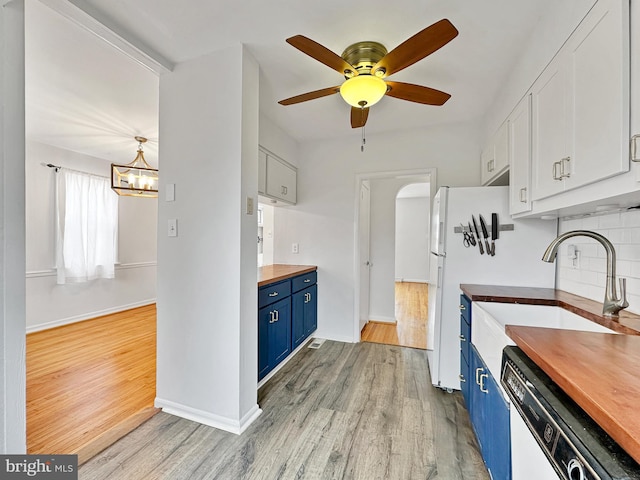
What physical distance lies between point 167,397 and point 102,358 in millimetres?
1445

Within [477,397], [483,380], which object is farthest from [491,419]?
Answer: [477,397]

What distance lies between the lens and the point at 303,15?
1553mm

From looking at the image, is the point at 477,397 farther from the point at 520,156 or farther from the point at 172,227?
the point at 172,227

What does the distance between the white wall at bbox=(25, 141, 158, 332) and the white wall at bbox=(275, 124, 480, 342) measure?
256cm

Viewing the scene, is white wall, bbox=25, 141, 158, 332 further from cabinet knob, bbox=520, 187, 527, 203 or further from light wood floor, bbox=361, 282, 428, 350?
cabinet knob, bbox=520, 187, 527, 203

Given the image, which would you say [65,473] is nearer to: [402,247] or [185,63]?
[185,63]

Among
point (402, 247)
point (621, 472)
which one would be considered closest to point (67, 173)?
point (621, 472)

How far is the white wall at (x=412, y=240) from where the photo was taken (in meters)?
7.64

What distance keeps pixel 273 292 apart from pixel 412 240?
620 cm

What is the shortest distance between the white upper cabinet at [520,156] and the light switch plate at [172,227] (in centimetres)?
228

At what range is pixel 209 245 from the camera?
1838mm

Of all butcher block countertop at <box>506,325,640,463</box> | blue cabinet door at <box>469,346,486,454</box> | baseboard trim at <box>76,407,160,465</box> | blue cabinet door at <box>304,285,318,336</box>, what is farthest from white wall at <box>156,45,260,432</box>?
butcher block countertop at <box>506,325,640,463</box>

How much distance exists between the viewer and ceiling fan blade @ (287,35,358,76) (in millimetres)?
1389

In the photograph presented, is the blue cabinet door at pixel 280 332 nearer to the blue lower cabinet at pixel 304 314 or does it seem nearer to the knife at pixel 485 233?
the blue lower cabinet at pixel 304 314
